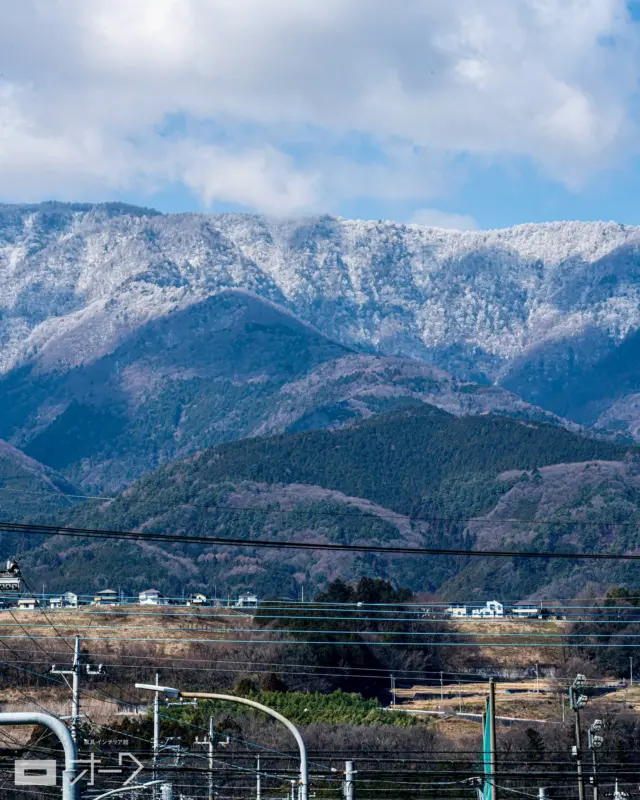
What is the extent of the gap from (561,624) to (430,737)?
266 feet

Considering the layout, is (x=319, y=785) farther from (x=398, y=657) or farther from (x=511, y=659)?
(x=511, y=659)

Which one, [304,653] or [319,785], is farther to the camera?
[304,653]

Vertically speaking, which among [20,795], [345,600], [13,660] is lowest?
[20,795]

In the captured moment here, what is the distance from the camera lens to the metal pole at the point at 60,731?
2595cm

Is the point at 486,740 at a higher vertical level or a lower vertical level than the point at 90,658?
lower

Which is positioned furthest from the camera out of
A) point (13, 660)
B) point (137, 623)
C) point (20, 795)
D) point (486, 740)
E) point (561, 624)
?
point (561, 624)

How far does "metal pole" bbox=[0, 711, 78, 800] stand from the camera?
2595 centimetres

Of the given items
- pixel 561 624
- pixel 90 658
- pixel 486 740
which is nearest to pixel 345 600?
pixel 561 624

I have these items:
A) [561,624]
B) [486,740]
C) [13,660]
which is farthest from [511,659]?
[486,740]

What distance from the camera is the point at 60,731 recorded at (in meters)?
25.9

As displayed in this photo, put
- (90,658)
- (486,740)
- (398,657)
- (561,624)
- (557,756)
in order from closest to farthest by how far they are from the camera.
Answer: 1. (486,740)
2. (557,756)
3. (90,658)
4. (398,657)
5. (561,624)

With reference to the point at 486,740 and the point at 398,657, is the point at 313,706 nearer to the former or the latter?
the point at 398,657

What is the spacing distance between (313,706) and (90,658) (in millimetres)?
29396

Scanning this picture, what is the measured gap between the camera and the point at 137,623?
538 ft
